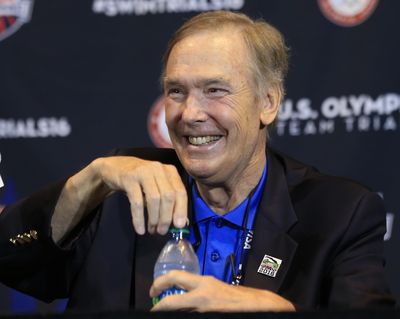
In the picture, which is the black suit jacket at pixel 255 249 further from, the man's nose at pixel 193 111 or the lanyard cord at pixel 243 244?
the man's nose at pixel 193 111

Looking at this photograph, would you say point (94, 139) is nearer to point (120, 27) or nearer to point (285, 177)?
point (120, 27)

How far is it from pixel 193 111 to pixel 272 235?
0.33 meters

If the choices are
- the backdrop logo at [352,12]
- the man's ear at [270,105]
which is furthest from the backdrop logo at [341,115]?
the man's ear at [270,105]

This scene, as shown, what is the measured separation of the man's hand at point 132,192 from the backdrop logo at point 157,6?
117 cm

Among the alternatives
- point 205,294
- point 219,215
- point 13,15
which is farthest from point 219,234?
point 13,15

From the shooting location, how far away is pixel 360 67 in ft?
9.07

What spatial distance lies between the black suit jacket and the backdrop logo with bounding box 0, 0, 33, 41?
1.26 m

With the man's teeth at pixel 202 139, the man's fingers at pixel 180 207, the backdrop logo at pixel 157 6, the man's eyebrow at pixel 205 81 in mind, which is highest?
the backdrop logo at pixel 157 6

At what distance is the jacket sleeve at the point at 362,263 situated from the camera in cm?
168

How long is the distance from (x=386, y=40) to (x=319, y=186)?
974 mm

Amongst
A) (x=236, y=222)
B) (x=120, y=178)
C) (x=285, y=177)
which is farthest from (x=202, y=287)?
(x=285, y=177)

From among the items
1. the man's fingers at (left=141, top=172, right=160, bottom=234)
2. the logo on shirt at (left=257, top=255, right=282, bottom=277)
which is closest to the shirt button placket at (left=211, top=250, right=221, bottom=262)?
the logo on shirt at (left=257, top=255, right=282, bottom=277)

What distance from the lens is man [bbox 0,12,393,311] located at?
5.92 ft

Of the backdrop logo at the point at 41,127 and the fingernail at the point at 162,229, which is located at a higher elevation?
the backdrop logo at the point at 41,127
